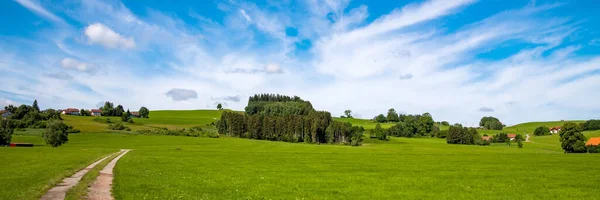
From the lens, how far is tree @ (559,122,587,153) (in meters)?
101

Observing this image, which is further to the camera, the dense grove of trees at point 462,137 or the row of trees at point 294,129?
the dense grove of trees at point 462,137

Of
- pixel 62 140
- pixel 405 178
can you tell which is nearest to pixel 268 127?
pixel 62 140

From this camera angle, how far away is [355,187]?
29000 mm

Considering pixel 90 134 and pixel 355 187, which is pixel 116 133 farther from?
pixel 355 187

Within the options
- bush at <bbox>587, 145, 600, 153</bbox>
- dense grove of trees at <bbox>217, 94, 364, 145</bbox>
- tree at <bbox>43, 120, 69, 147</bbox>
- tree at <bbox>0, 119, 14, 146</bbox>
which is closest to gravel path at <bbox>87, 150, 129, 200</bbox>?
tree at <bbox>43, 120, 69, 147</bbox>

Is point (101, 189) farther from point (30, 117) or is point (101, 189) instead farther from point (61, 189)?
point (30, 117)

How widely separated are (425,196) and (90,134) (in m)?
145

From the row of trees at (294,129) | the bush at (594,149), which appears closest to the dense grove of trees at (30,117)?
the row of trees at (294,129)

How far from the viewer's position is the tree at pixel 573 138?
101 metres

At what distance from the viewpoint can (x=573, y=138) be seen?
331ft

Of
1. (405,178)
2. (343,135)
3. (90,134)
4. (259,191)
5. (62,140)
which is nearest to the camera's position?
(259,191)

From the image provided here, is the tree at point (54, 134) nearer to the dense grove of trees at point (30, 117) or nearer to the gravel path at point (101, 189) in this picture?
the dense grove of trees at point (30, 117)

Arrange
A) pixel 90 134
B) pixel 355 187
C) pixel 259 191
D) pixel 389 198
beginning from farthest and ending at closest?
pixel 90 134, pixel 355 187, pixel 259 191, pixel 389 198

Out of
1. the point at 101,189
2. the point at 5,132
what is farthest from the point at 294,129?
the point at 101,189
